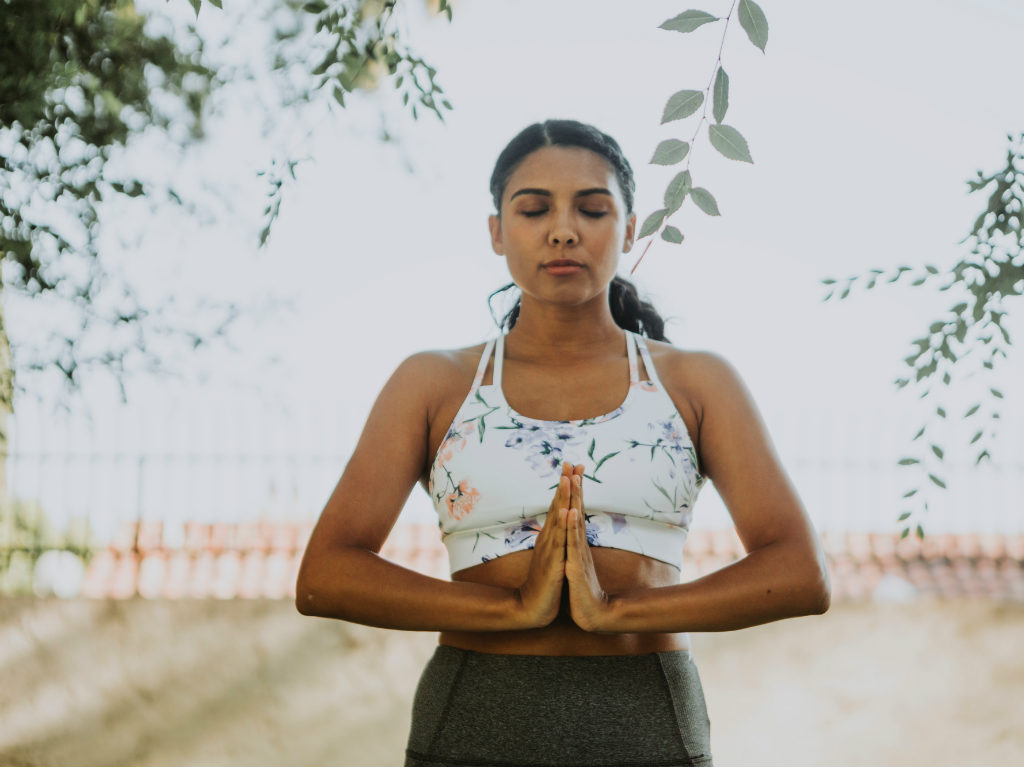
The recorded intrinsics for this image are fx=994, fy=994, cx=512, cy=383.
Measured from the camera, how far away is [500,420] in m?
1.61

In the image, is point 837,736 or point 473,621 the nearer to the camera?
point 473,621

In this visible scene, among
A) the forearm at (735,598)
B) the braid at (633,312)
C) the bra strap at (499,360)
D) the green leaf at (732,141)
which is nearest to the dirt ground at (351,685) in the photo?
the braid at (633,312)

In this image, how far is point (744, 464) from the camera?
1.57 m

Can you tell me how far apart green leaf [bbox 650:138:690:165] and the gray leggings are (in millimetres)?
729

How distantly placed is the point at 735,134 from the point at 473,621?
0.77 m

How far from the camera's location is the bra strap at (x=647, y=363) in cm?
167

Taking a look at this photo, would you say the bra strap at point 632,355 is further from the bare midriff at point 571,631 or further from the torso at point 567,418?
the bare midriff at point 571,631

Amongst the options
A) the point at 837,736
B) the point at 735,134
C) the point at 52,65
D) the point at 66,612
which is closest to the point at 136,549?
the point at 66,612

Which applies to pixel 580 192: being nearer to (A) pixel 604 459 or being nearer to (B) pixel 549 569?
(A) pixel 604 459

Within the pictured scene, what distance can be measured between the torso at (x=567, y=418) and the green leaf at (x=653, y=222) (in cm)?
34

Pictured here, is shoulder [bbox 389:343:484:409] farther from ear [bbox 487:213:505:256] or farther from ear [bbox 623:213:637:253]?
ear [bbox 623:213:637:253]

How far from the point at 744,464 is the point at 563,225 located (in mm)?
491

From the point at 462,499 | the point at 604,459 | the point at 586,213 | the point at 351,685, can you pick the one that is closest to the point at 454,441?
the point at 462,499

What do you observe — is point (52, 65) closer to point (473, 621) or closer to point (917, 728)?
point (473, 621)
